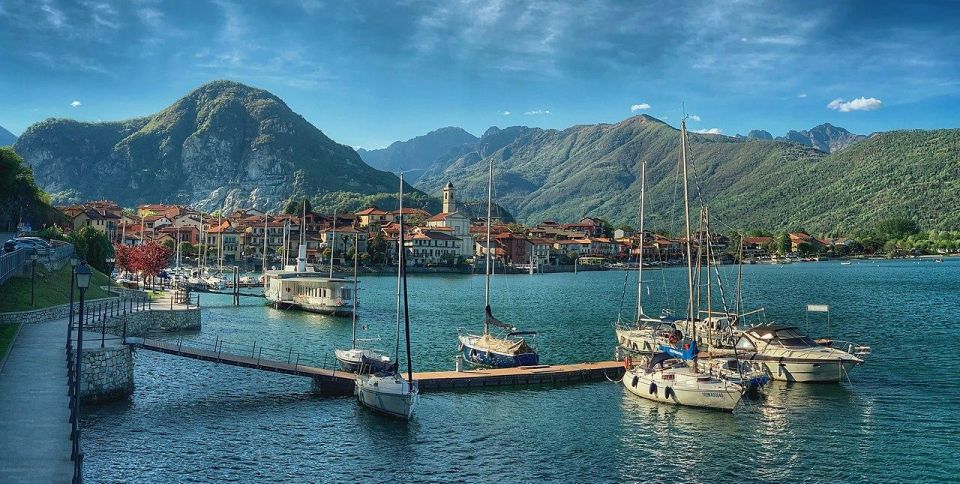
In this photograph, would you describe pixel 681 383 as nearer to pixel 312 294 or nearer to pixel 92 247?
pixel 312 294

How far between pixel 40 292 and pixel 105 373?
665 inches

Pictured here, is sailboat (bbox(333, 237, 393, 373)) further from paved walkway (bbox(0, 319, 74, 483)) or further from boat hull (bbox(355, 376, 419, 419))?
paved walkway (bbox(0, 319, 74, 483))

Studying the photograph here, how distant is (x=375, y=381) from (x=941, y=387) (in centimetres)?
3026

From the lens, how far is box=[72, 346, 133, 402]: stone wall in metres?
30.7

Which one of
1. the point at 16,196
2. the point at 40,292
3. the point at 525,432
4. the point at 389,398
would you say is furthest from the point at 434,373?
the point at 16,196

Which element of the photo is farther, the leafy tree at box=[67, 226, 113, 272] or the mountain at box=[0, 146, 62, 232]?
the mountain at box=[0, 146, 62, 232]

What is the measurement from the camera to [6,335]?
112ft

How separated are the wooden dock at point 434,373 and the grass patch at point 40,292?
659 centimetres

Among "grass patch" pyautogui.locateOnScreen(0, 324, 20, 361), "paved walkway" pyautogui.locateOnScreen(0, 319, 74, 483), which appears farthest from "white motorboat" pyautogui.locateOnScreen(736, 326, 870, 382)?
"grass patch" pyautogui.locateOnScreen(0, 324, 20, 361)

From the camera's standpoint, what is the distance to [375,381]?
105 feet

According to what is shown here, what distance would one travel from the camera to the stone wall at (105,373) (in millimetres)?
30672

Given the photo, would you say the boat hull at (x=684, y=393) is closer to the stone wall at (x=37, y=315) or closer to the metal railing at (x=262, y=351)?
the metal railing at (x=262, y=351)

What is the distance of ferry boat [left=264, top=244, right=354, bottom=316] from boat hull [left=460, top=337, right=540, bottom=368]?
30.0m

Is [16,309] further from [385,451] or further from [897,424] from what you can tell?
[897,424]
